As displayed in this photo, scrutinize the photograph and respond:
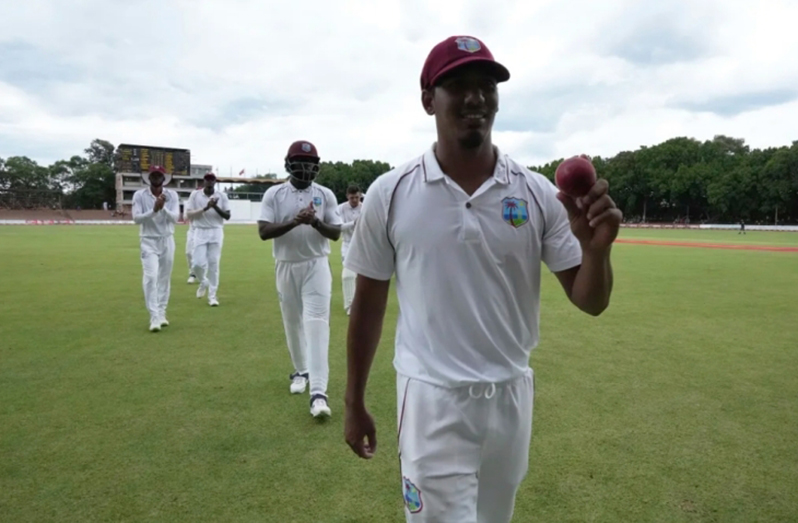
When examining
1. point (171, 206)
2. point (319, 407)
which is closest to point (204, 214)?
point (171, 206)

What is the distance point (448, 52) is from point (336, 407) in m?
4.15

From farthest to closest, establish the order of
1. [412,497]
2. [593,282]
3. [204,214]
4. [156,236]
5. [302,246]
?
[204,214] < [156,236] < [302,246] < [412,497] < [593,282]

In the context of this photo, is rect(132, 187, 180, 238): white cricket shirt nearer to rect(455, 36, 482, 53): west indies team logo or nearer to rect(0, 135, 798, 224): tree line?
rect(455, 36, 482, 53): west indies team logo

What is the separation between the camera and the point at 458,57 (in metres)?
2.14

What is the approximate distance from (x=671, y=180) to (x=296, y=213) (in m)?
81.2

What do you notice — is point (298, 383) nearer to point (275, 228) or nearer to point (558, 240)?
point (275, 228)

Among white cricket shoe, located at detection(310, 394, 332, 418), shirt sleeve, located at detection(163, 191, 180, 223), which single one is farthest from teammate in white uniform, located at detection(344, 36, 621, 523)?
shirt sleeve, located at detection(163, 191, 180, 223)

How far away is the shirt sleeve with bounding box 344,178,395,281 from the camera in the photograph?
90.8 inches

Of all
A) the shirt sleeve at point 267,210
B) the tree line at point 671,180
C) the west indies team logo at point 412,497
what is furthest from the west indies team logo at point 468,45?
the tree line at point 671,180

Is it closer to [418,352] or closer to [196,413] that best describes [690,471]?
[418,352]

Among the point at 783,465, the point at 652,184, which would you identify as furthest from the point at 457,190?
the point at 652,184

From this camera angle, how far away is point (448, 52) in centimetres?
217

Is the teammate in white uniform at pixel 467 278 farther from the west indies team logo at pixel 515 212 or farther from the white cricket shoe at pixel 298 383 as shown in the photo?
the white cricket shoe at pixel 298 383

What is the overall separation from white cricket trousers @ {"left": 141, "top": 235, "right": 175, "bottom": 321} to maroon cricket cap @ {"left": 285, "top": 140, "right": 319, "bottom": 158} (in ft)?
13.8
